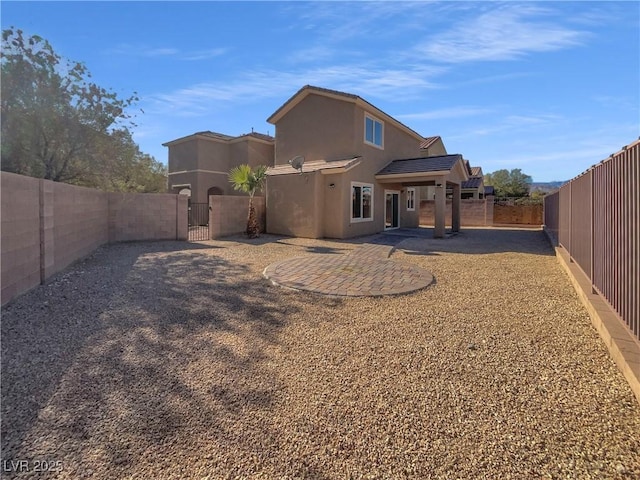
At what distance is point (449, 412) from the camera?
295 centimetres

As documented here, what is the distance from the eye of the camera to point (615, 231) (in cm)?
432

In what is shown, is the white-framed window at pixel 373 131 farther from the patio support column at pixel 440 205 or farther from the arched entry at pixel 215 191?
the arched entry at pixel 215 191

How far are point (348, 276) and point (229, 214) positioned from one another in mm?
10660

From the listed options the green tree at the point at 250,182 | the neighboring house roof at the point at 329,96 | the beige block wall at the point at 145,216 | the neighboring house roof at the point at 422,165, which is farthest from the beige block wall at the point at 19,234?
the neighboring house roof at the point at 422,165

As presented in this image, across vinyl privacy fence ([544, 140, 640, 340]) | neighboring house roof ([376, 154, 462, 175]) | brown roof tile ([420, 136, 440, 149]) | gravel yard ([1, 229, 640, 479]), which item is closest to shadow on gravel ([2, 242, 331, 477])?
gravel yard ([1, 229, 640, 479])

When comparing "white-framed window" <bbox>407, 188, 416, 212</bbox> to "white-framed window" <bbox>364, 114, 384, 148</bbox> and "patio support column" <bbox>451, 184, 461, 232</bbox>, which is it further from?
"white-framed window" <bbox>364, 114, 384, 148</bbox>

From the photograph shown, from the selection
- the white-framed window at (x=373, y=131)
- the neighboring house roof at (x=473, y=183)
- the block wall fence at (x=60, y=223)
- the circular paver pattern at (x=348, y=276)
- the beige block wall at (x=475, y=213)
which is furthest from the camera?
the neighboring house roof at (x=473, y=183)

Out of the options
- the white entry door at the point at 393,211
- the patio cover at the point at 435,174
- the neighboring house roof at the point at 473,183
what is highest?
the neighboring house roof at the point at 473,183

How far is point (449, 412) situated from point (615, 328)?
2749 mm

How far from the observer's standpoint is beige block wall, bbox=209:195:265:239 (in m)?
Answer: 16.3

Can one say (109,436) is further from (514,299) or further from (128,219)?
(128,219)

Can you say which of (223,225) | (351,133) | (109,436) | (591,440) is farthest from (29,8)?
(591,440)

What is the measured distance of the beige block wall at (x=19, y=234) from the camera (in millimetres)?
5543

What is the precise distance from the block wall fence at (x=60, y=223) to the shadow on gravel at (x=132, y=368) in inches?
26.5
